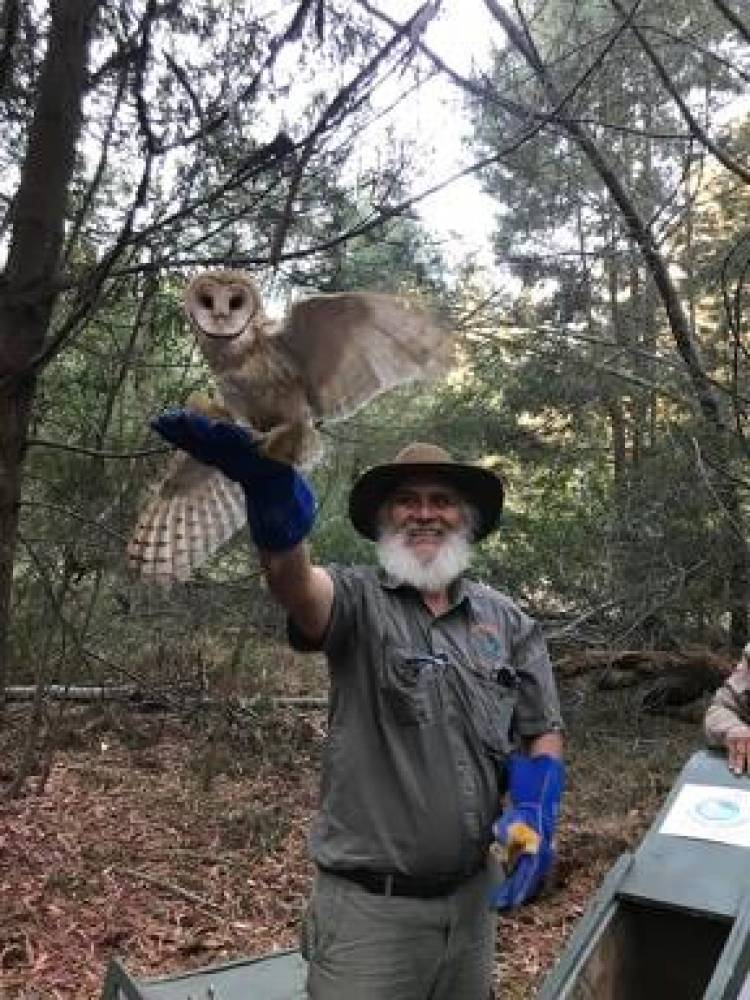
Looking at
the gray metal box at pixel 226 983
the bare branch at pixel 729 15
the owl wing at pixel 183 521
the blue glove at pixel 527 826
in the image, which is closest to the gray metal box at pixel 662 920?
the blue glove at pixel 527 826

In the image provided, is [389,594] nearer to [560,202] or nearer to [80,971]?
[80,971]

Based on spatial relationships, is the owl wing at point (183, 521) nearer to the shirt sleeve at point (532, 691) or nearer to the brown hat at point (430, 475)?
the brown hat at point (430, 475)

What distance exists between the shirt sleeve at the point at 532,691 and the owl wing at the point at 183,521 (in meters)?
0.81

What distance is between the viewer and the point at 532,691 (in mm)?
2717

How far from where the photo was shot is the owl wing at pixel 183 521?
234 cm

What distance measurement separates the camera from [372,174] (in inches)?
171

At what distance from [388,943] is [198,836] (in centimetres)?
380

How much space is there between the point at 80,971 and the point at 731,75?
932cm

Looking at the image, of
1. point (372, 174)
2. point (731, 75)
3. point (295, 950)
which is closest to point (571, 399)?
point (731, 75)

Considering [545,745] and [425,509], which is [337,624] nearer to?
[425,509]

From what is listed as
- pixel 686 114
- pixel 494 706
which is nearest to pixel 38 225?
pixel 494 706

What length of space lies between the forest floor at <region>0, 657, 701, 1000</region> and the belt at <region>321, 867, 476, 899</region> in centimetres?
212

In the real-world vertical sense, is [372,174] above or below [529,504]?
above

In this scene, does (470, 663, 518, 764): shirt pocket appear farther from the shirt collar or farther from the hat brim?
the hat brim
